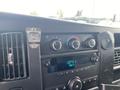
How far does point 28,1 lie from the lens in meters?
1.40

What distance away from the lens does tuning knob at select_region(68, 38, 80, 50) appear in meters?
0.74

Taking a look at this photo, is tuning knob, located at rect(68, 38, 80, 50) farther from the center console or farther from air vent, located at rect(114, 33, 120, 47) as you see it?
air vent, located at rect(114, 33, 120, 47)

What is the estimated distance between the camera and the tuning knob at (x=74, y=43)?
74 cm

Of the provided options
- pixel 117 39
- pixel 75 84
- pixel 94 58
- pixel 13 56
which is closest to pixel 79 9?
pixel 117 39

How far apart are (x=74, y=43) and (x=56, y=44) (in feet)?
0.28

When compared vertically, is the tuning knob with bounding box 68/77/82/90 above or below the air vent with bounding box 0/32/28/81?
below

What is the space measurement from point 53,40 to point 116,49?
0.42 meters

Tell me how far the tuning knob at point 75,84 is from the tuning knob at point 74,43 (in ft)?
0.39

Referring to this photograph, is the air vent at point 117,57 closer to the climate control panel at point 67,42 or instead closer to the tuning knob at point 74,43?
the climate control panel at point 67,42

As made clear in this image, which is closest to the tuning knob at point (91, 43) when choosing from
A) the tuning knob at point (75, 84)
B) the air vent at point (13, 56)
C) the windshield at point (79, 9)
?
the tuning knob at point (75, 84)

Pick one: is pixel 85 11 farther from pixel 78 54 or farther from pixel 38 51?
pixel 38 51

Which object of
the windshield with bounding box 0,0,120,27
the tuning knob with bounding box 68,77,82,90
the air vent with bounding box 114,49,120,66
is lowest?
the tuning knob with bounding box 68,77,82,90

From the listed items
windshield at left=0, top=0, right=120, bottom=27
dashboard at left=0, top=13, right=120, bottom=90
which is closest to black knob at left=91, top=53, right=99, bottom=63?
dashboard at left=0, top=13, right=120, bottom=90

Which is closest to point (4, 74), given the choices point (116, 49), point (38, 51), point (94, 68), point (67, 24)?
point (38, 51)
